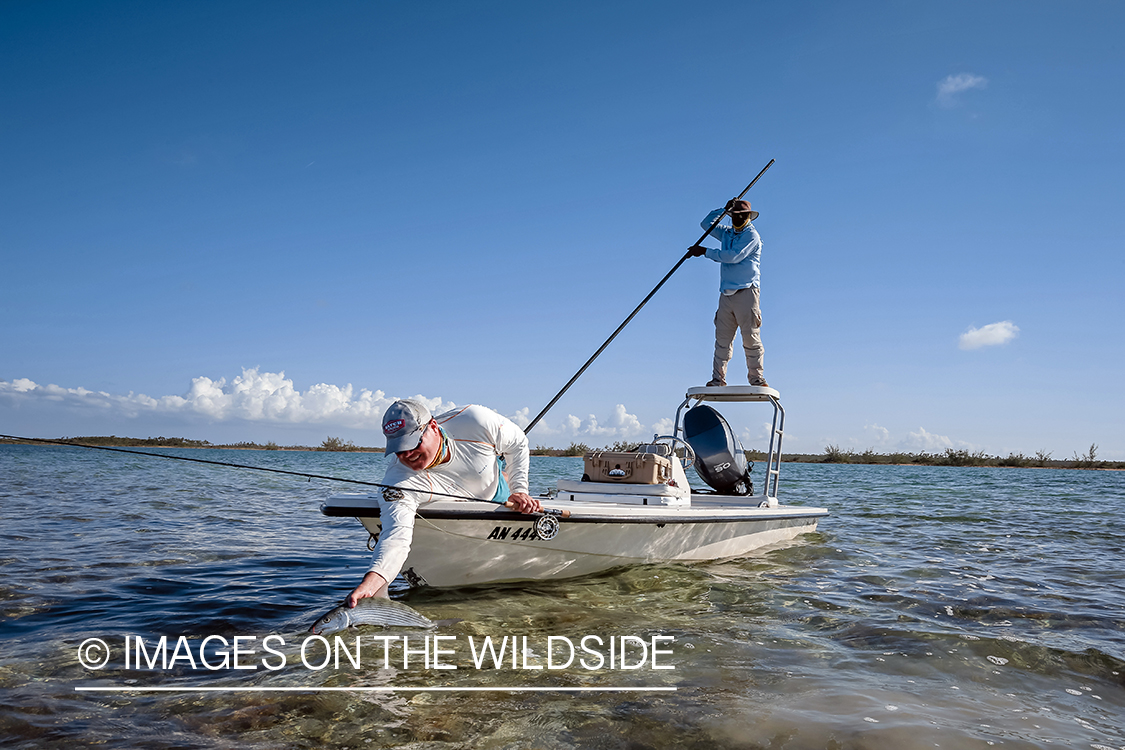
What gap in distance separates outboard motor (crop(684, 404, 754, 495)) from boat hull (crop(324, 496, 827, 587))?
178 cm

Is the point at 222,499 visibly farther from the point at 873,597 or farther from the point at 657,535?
the point at 873,597

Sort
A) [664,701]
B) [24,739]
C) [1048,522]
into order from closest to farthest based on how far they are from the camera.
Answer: [24,739] → [664,701] → [1048,522]

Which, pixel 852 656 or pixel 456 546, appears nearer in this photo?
pixel 852 656

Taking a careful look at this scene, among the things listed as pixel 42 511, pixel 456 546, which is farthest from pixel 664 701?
pixel 42 511

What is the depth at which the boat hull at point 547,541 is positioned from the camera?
603cm

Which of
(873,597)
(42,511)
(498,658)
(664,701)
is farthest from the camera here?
(42,511)

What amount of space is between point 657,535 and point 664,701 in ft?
11.9

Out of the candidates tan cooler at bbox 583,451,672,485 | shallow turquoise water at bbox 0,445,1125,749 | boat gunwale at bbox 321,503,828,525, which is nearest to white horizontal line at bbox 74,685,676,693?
shallow turquoise water at bbox 0,445,1125,749

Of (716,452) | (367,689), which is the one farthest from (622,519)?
(716,452)

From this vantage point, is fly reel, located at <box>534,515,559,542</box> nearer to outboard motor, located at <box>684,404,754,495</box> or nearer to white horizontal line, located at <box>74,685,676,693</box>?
white horizontal line, located at <box>74,685,676,693</box>

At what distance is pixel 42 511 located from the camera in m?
12.4

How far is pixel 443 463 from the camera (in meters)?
5.70

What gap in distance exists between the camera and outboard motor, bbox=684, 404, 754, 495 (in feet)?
34.3

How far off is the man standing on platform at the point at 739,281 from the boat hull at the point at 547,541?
2670 millimetres
